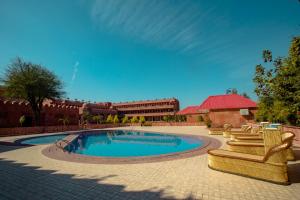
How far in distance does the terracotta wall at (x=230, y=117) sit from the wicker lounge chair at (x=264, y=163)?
20048 mm

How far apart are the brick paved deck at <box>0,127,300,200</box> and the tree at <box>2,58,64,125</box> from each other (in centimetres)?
2465

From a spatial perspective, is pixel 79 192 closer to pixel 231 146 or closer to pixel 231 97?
pixel 231 146

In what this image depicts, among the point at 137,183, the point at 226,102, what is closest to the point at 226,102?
the point at 226,102

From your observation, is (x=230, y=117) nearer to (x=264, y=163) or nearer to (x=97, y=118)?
(x=264, y=163)

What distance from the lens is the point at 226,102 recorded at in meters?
25.7

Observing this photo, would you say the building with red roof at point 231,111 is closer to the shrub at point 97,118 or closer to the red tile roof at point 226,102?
the red tile roof at point 226,102

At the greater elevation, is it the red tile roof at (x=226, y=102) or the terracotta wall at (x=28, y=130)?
the red tile roof at (x=226, y=102)

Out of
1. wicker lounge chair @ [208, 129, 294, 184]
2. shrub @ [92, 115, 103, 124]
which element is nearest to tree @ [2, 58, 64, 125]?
shrub @ [92, 115, 103, 124]

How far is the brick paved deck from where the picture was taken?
12.8 feet

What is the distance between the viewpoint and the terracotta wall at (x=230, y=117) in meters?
24.2

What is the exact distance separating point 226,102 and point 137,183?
24.5 metres

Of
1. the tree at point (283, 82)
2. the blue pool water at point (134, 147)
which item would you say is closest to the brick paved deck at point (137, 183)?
the blue pool water at point (134, 147)

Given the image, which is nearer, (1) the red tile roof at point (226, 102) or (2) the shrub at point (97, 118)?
(1) the red tile roof at point (226, 102)

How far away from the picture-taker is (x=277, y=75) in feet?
44.4
